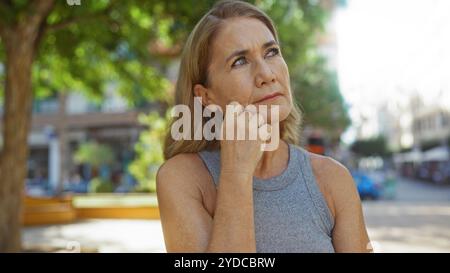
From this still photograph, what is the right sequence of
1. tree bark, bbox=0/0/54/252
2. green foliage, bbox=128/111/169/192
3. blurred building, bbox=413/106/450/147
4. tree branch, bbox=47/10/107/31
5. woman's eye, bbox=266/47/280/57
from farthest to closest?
blurred building, bbox=413/106/450/147
green foliage, bbox=128/111/169/192
tree branch, bbox=47/10/107/31
tree bark, bbox=0/0/54/252
woman's eye, bbox=266/47/280/57

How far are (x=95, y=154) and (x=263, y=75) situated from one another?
2797cm

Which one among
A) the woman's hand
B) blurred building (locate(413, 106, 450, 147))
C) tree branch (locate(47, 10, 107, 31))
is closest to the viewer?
the woman's hand

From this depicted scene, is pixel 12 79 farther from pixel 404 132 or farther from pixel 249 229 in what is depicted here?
pixel 404 132

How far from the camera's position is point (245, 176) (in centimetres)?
98

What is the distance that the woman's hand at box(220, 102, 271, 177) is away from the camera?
0.98 metres

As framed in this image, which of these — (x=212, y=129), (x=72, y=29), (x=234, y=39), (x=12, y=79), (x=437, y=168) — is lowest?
(x=437, y=168)

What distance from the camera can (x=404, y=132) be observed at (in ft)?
212

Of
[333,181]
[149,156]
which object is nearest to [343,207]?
[333,181]

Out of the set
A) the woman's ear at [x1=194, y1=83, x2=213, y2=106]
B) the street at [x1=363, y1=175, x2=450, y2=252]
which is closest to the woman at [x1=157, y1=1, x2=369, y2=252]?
the woman's ear at [x1=194, y1=83, x2=213, y2=106]

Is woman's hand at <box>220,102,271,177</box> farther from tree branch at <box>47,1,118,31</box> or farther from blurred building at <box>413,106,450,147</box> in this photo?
blurred building at <box>413,106,450,147</box>

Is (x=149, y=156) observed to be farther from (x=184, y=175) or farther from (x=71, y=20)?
(x=184, y=175)

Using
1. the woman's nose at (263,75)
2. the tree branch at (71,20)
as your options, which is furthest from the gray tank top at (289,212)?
the tree branch at (71,20)
